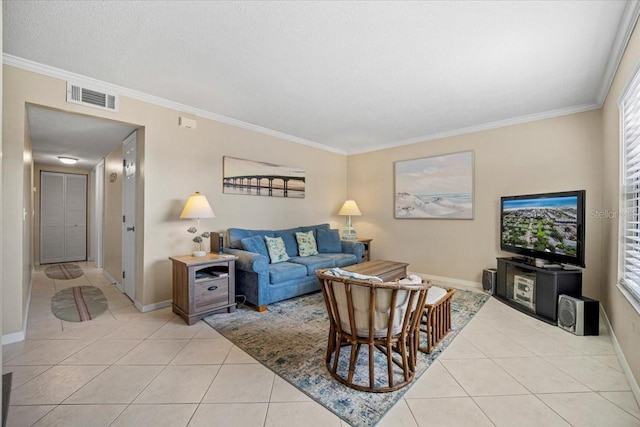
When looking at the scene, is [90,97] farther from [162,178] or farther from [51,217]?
[51,217]

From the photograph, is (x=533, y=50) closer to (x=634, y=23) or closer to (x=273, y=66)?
(x=634, y=23)

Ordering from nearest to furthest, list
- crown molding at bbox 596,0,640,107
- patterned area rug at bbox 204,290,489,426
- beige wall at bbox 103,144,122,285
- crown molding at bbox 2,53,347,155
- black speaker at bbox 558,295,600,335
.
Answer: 1. patterned area rug at bbox 204,290,489,426
2. crown molding at bbox 596,0,640,107
3. crown molding at bbox 2,53,347,155
4. black speaker at bbox 558,295,600,335
5. beige wall at bbox 103,144,122,285

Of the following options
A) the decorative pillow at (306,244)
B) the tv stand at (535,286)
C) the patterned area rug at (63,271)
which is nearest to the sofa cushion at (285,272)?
the decorative pillow at (306,244)

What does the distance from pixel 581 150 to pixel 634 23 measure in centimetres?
192

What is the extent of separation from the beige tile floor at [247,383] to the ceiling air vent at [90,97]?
225 centimetres

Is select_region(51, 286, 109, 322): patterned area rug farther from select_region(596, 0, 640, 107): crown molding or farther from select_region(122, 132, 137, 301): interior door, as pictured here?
select_region(596, 0, 640, 107): crown molding

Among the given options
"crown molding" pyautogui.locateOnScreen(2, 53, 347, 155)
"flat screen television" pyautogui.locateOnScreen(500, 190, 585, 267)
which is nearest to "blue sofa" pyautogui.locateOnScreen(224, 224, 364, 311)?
"crown molding" pyautogui.locateOnScreen(2, 53, 347, 155)

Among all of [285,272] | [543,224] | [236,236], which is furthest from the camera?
[236,236]

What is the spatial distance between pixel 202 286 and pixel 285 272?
0.96 meters

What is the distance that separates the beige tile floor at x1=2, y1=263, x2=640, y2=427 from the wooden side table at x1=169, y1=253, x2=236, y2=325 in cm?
22

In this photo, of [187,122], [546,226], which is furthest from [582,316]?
[187,122]

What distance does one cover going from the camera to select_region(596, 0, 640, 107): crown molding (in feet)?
6.23

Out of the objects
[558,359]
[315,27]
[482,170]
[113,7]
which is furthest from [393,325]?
[482,170]

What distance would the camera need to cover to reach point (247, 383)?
1982mm
